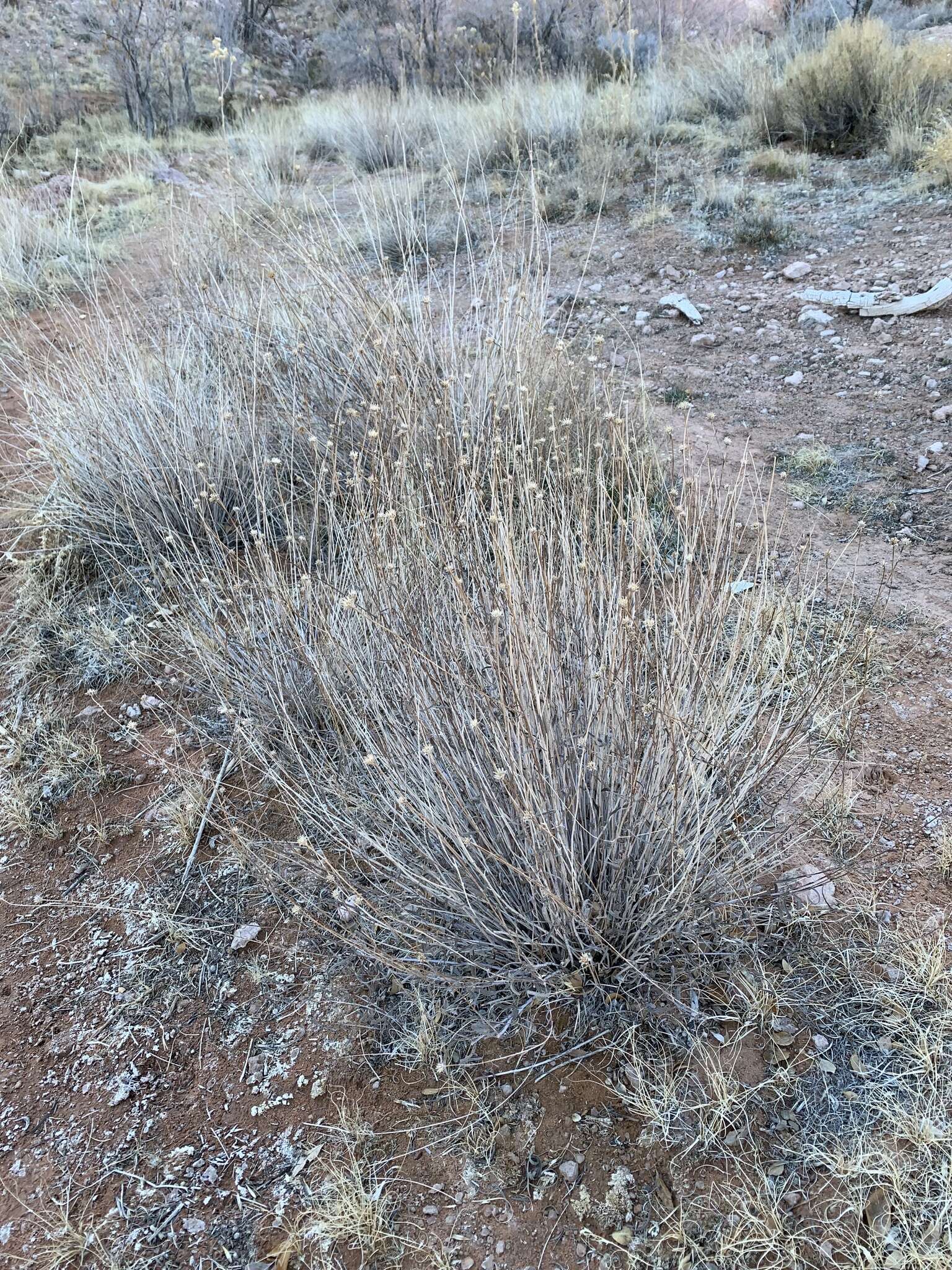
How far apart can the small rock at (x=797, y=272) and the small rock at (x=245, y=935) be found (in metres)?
4.81

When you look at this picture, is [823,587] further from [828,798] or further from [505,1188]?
[505,1188]

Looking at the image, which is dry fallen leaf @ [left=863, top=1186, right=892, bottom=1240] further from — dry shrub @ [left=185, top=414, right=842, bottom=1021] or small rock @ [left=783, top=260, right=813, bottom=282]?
small rock @ [left=783, top=260, right=813, bottom=282]

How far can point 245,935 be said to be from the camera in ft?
6.82

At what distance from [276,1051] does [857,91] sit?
7.86 m

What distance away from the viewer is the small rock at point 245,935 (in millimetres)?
2059

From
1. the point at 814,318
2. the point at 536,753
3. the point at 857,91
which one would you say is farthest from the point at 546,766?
the point at 857,91

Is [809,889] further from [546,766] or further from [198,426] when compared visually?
[198,426]

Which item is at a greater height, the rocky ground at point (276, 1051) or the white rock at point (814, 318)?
the white rock at point (814, 318)

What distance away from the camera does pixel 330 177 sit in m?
8.80

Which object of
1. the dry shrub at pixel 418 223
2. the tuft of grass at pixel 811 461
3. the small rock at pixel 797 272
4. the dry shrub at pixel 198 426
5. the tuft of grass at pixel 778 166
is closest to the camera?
the dry shrub at pixel 198 426

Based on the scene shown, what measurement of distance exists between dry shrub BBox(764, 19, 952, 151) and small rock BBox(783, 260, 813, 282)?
223 cm

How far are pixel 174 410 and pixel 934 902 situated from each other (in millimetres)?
3058

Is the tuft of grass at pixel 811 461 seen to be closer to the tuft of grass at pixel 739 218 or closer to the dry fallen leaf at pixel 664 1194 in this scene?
the tuft of grass at pixel 739 218

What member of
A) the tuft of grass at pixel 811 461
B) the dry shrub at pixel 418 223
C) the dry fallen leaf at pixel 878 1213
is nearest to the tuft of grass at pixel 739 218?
the dry shrub at pixel 418 223
